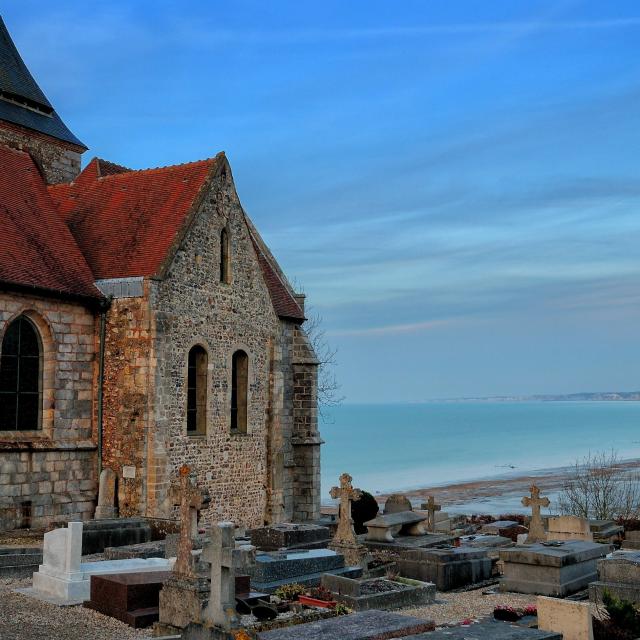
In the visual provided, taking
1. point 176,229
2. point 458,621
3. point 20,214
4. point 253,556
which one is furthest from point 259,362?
point 458,621

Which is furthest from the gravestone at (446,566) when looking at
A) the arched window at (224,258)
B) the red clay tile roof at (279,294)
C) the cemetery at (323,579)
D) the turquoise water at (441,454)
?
the turquoise water at (441,454)

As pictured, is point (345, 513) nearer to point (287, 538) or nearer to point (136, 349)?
point (287, 538)

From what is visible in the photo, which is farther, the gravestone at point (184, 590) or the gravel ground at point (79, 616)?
the gravel ground at point (79, 616)

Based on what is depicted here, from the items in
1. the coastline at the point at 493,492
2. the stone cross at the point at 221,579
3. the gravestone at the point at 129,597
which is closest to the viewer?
the stone cross at the point at 221,579

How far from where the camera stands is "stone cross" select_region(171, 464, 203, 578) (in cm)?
929

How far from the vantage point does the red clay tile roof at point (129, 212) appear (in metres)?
17.8

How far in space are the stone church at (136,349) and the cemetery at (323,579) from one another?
1555 millimetres

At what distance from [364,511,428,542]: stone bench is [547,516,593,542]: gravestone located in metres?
2.52

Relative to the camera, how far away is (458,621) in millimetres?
10656

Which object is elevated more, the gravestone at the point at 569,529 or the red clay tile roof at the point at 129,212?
the red clay tile roof at the point at 129,212

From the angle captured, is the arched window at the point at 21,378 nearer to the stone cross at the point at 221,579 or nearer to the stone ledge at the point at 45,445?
the stone ledge at the point at 45,445

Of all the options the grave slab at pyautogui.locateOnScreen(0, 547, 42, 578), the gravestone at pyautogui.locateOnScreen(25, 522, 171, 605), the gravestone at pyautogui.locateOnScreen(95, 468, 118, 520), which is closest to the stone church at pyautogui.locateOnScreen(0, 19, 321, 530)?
the gravestone at pyautogui.locateOnScreen(95, 468, 118, 520)

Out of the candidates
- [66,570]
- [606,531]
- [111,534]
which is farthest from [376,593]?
[606,531]

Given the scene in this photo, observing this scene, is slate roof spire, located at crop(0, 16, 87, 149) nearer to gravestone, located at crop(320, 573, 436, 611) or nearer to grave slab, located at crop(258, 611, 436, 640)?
gravestone, located at crop(320, 573, 436, 611)
